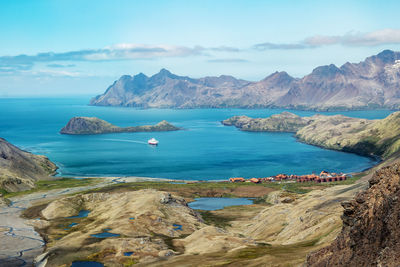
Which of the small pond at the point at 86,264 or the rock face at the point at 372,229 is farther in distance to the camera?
the small pond at the point at 86,264

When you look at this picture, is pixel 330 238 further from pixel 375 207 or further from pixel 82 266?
pixel 82 266

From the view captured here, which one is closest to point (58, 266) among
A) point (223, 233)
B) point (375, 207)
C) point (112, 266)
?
point (112, 266)

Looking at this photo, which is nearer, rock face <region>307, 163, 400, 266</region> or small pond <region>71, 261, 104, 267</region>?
rock face <region>307, 163, 400, 266</region>

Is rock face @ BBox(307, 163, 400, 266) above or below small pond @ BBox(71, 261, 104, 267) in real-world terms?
above

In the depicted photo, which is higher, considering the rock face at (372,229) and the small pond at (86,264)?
the rock face at (372,229)

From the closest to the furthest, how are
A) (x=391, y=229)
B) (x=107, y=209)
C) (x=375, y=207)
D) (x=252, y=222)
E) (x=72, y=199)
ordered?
(x=391, y=229), (x=375, y=207), (x=252, y=222), (x=107, y=209), (x=72, y=199)

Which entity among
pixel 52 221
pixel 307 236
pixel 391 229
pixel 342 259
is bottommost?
pixel 52 221

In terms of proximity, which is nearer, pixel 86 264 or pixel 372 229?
pixel 372 229

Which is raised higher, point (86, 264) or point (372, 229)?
point (372, 229)
